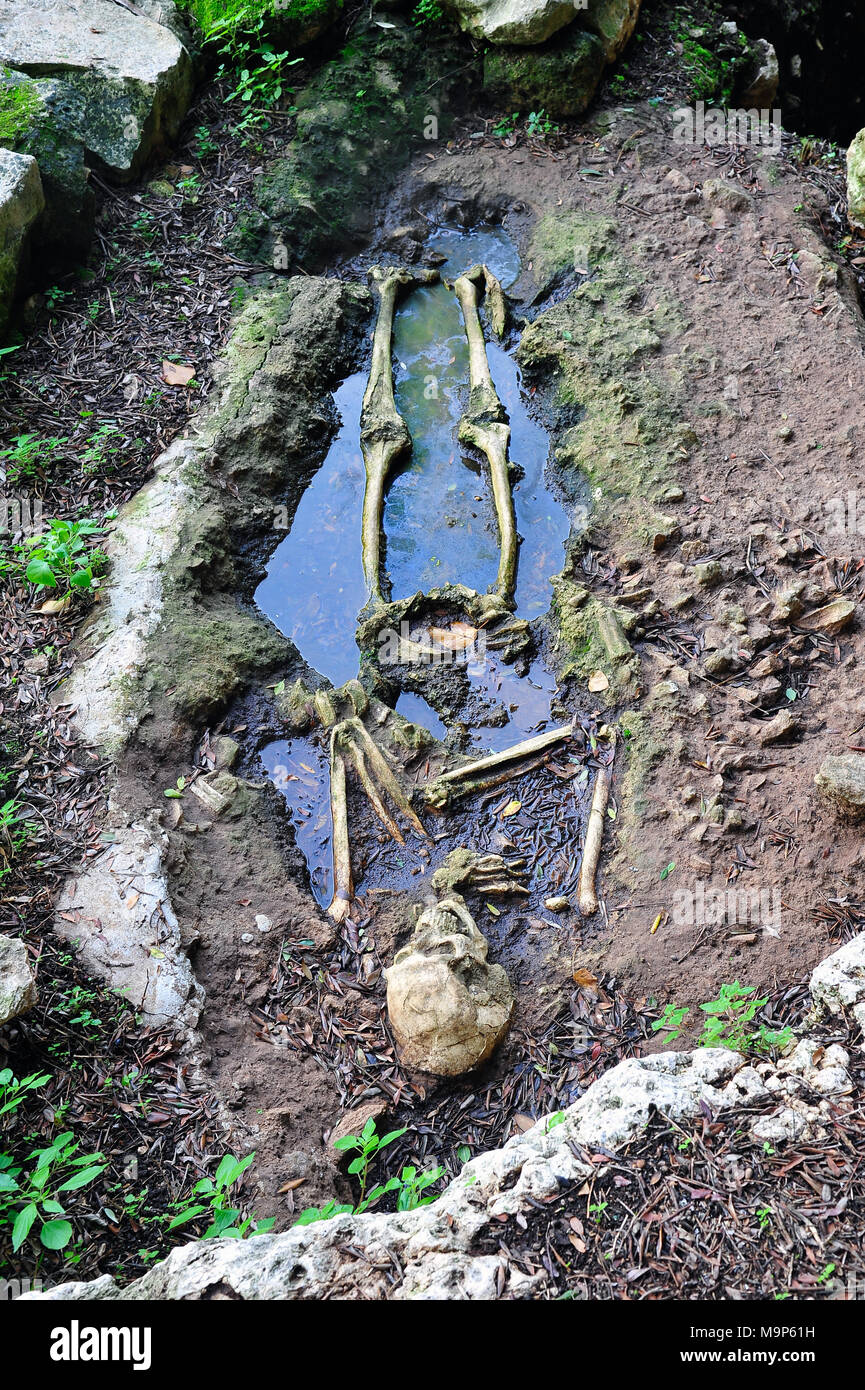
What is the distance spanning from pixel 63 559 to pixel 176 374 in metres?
1.80

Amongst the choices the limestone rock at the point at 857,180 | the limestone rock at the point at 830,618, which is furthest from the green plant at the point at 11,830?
the limestone rock at the point at 857,180

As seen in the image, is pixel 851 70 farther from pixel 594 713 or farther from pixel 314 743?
pixel 314 743

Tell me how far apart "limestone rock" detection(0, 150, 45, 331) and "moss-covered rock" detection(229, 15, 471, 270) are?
140cm

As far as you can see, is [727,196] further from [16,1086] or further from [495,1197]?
[16,1086]

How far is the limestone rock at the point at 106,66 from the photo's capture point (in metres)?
6.67

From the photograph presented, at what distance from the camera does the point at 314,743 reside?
487cm

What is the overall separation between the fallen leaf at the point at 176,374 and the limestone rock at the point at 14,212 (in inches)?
40.9

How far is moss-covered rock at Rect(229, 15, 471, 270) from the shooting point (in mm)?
7070

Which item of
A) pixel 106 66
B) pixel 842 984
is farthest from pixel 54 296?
pixel 842 984

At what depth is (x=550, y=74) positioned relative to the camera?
7.36 metres

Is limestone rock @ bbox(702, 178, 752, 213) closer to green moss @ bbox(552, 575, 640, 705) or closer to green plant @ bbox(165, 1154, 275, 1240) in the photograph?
green moss @ bbox(552, 575, 640, 705)

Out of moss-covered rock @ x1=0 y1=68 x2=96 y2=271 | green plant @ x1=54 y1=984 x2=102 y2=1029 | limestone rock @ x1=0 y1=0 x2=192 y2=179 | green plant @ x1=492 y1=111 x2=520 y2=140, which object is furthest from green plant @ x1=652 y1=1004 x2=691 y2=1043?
green plant @ x1=492 y1=111 x2=520 y2=140

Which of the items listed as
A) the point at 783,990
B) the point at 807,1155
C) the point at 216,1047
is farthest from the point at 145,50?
the point at 807,1155

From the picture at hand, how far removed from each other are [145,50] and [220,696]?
5297 millimetres
